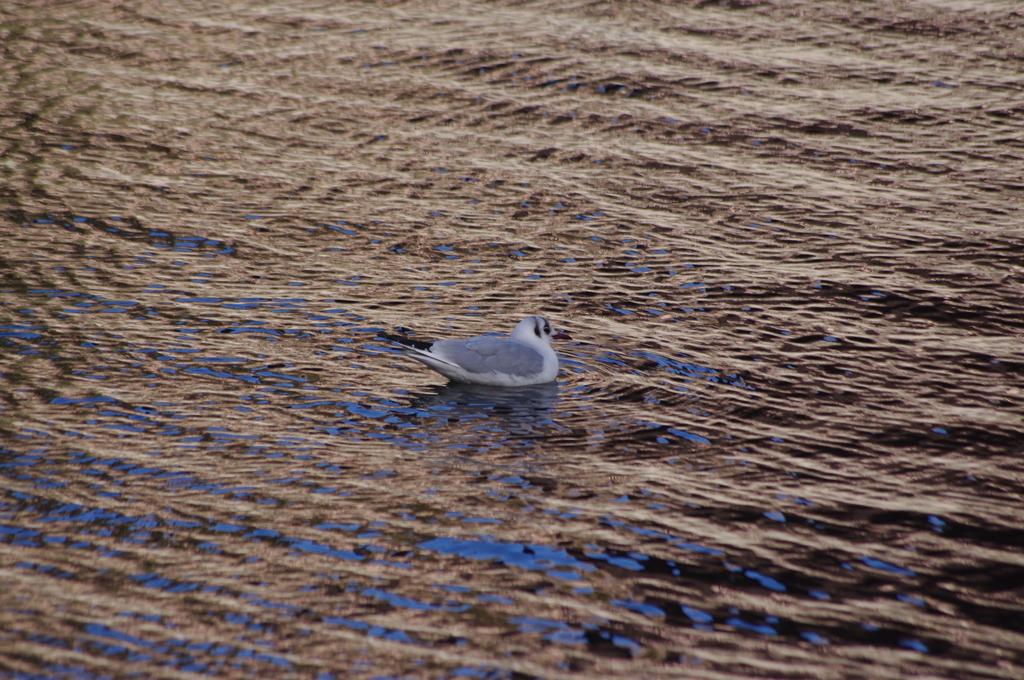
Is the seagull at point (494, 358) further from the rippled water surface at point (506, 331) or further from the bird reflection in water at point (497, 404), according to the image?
the rippled water surface at point (506, 331)

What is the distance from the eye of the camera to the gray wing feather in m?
12.3

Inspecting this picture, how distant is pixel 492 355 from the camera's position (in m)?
12.5

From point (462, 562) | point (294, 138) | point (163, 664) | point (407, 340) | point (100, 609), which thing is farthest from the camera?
point (294, 138)

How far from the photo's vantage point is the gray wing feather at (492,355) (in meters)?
12.3

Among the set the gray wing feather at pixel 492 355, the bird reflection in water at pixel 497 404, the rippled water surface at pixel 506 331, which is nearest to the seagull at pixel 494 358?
the gray wing feather at pixel 492 355

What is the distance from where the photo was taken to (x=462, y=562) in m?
8.87

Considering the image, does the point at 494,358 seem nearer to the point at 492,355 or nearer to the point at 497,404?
the point at 492,355

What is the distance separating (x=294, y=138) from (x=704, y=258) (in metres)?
8.36

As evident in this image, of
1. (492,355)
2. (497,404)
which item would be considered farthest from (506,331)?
(497,404)

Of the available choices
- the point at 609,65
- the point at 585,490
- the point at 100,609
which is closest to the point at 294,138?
the point at 609,65

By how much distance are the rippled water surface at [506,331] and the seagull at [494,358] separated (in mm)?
245

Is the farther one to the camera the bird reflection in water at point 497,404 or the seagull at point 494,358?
the seagull at point 494,358

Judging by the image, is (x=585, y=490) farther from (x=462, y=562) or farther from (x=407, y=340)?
(x=407, y=340)

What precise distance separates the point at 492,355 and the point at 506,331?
1378 mm
